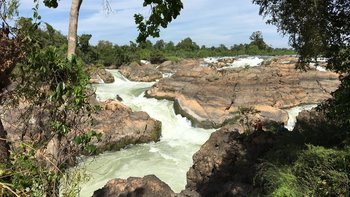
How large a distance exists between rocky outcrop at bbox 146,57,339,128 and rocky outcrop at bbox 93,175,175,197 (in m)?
11.7

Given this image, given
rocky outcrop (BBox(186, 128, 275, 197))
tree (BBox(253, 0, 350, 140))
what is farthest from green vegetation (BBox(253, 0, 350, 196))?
rocky outcrop (BBox(186, 128, 275, 197))

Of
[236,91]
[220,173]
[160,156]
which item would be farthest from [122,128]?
[220,173]

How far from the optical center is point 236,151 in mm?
10320

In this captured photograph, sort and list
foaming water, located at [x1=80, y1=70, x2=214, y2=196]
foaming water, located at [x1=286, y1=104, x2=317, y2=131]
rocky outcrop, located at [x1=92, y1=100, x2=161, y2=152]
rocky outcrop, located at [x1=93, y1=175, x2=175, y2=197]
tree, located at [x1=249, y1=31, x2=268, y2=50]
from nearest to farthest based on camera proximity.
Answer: rocky outcrop, located at [x1=93, y1=175, x2=175, y2=197], foaming water, located at [x1=80, y1=70, x2=214, y2=196], rocky outcrop, located at [x1=92, y1=100, x2=161, y2=152], foaming water, located at [x1=286, y1=104, x2=317, y2=131], tree, located at [x1=249, y1=31, x2=268, y2=50]

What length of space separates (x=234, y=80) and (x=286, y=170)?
16240 millimetres

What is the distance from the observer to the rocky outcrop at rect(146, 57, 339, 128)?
20078 mm

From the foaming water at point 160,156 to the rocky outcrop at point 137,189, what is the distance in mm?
1698

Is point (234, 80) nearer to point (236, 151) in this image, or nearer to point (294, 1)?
point (236, 151)

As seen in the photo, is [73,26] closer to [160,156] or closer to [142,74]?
[160,156]

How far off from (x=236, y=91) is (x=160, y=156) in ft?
25.7

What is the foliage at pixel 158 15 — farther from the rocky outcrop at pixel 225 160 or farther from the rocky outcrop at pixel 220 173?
the rocky outcrop at pixel 225 160

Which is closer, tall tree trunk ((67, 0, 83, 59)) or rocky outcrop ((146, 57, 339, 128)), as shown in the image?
tall tree trunk ((67, 0, 83, 59))

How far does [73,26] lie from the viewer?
9.86 ft

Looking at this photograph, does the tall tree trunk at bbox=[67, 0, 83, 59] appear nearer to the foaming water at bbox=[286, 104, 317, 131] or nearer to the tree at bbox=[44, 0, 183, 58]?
the tree at bbox=[44, 0, 183, 58]
